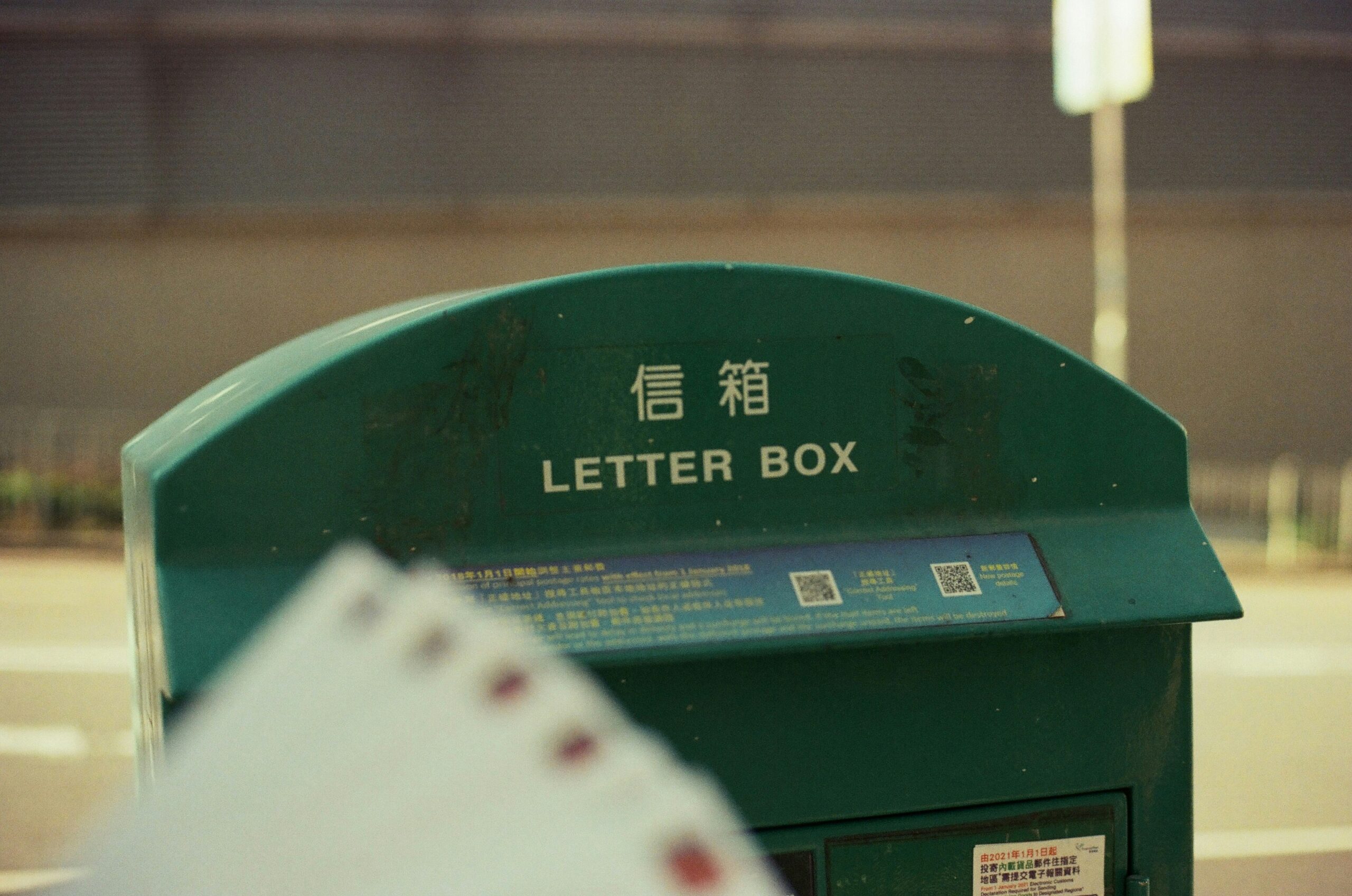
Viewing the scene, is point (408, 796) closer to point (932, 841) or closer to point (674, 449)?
point (674, 449)

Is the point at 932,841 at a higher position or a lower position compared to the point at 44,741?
higher

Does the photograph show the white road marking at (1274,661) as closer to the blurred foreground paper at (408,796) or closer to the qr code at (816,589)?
the qr code at (816,589)

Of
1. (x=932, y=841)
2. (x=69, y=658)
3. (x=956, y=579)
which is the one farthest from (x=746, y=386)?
(x=69, y=658)

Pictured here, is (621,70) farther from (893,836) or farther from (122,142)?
(893,836)

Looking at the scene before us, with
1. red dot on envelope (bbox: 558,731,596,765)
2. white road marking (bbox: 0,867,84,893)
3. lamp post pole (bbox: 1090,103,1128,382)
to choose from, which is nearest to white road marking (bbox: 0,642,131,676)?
white road marking (bbox: 0,867,84,893)

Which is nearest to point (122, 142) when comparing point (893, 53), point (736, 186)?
point (736, 186)

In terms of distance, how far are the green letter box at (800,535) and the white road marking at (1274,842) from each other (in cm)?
349

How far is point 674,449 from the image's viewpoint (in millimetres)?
2088

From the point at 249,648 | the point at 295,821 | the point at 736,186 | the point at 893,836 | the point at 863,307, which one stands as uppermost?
the point at 736,186

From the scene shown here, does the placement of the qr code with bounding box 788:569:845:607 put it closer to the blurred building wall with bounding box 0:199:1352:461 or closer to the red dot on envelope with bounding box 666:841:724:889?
the red dot on envelope with bounding box 666:841:724:889

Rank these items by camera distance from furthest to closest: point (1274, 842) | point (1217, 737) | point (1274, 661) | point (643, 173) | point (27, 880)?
point (643, 173)
point (1274, 661)
point (1217, 737)
point (1274, 842)
point (27, 880)

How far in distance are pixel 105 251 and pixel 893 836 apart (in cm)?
1690

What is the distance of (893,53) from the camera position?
18266mm

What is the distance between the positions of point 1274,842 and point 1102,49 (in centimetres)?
782
